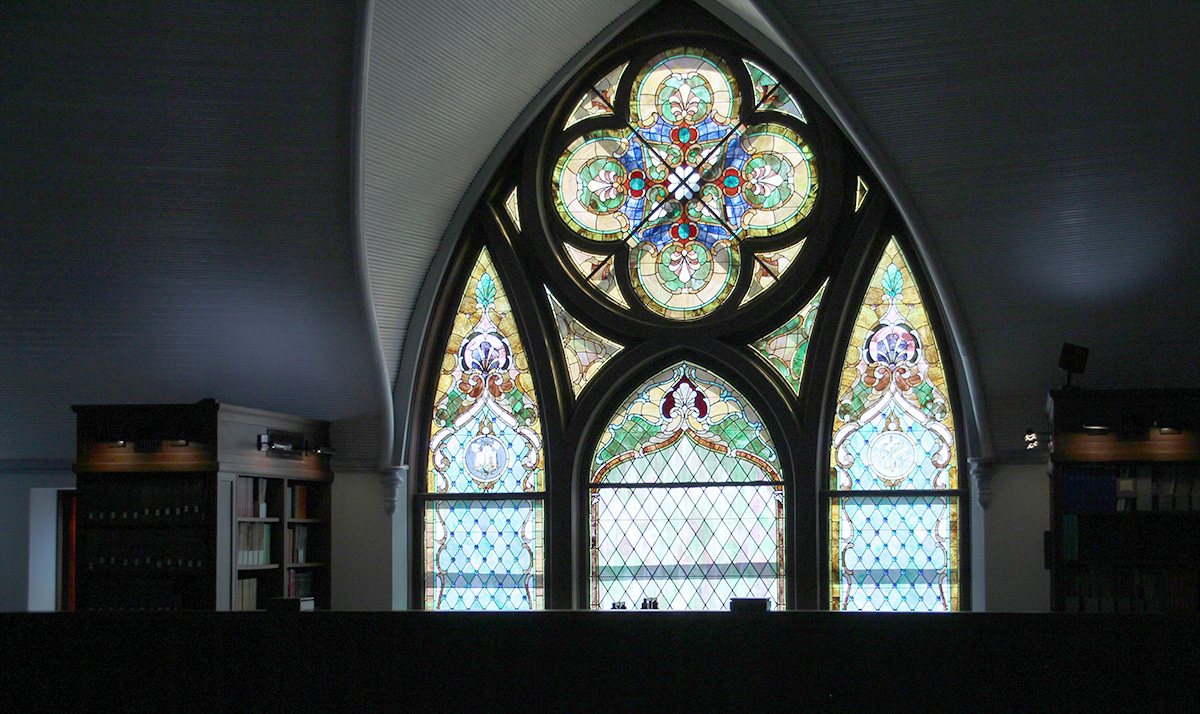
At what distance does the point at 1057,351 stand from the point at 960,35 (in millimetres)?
2216

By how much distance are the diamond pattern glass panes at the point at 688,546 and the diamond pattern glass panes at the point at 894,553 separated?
16.2 inches

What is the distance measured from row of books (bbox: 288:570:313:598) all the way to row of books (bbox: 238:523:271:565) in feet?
1.19

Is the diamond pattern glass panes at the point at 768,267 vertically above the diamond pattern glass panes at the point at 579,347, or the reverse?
the diamond pattern glass panes at the point at 768,267

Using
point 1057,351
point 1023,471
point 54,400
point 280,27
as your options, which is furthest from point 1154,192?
point 54,400

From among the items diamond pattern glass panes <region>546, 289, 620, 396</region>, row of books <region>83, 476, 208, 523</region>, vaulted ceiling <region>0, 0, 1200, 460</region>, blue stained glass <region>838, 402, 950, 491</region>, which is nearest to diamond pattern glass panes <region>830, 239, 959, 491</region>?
blue stained glass <region>838, 402, 950, 491</region>

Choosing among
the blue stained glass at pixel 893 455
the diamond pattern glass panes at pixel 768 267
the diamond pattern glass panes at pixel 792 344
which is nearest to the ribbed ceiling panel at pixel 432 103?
the diamond pattern glass panes at pixel 768 267

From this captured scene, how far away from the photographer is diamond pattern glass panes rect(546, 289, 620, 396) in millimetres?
8078

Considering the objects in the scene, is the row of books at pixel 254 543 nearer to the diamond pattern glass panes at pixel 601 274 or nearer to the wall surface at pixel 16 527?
the wall surface at pixel 16 527

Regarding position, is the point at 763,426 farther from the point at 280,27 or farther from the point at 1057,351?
the point at 280,27

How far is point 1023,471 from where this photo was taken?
7.13 meters

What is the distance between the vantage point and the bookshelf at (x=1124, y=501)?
244 inches

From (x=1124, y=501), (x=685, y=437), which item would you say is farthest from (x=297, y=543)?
(x=1124, y=501)

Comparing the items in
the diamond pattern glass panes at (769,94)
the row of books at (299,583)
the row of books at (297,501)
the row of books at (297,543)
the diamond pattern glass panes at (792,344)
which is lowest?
the row of books at (299,583)

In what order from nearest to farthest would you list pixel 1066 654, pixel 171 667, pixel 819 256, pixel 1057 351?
pixel 1066 654 < pixel 171 667 < pixel 1057 351 < pixel 819 256
